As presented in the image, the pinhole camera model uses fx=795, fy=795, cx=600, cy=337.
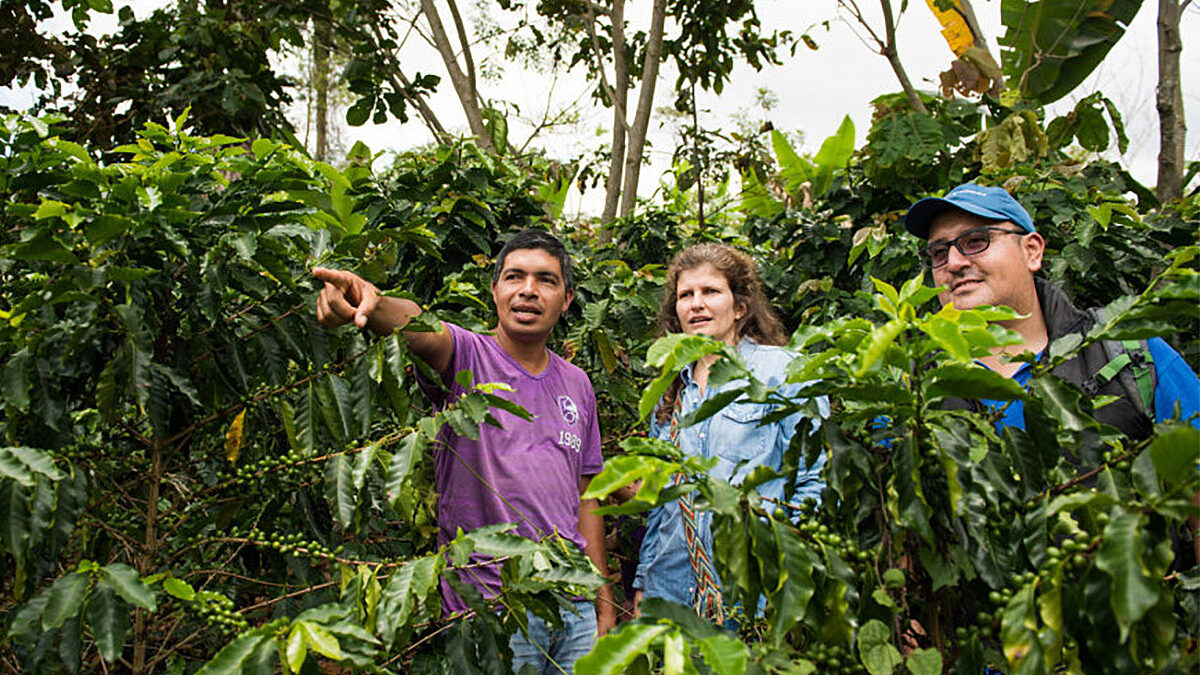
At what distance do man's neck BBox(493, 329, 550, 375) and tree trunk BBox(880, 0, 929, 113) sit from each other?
2.37 metres

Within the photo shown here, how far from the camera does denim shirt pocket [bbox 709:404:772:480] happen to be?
87.3 inches

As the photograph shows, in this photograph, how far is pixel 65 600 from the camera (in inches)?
54.2

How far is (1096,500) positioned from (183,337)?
72.2 inches

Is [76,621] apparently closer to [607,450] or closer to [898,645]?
[898,645]

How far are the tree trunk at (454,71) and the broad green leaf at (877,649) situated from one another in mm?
4926

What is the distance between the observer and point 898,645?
116 cm

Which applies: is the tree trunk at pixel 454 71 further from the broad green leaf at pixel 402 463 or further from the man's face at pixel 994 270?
the broad green leaf at pixel 402 463

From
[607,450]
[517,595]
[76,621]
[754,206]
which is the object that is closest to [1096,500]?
[517,595]

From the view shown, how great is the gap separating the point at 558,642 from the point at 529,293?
1.00 m

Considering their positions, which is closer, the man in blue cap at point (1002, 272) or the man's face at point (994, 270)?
the man in blue cap at point (1002, 272)

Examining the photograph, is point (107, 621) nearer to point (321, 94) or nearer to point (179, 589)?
point (179, 589)

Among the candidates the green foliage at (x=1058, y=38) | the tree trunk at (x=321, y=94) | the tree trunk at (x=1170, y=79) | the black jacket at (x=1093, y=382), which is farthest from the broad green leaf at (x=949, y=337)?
the tree trunk at (x=321, y=94)

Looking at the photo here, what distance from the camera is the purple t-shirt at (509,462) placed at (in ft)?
7.14

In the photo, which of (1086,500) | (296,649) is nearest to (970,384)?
(1086,500)
